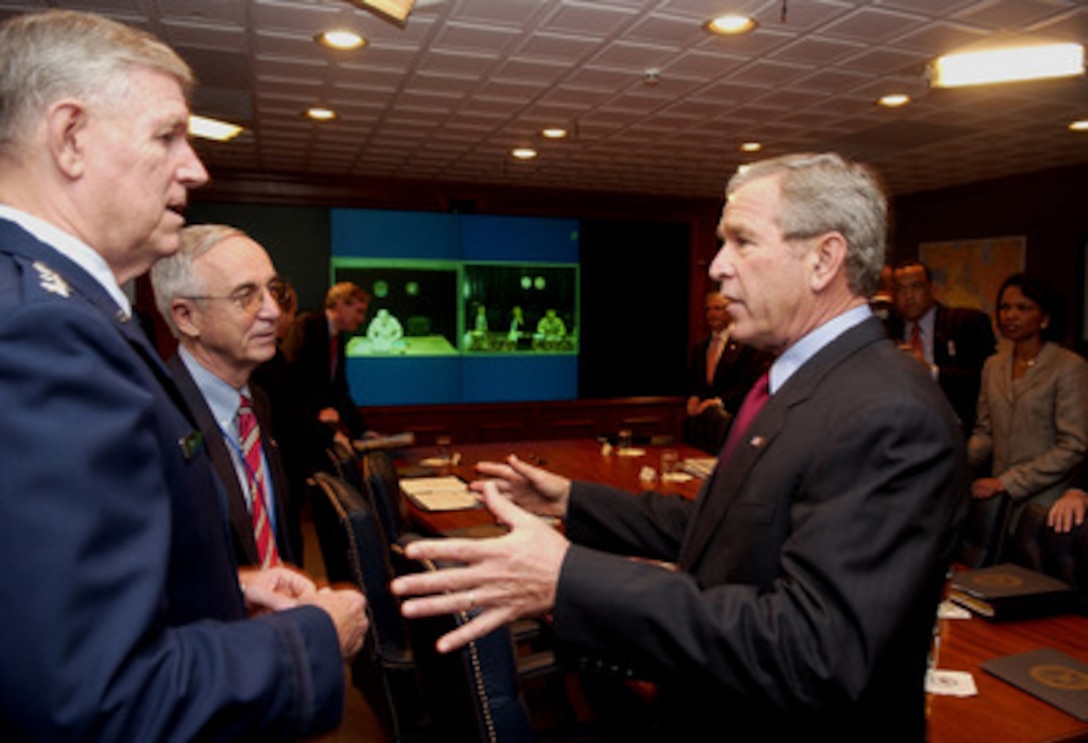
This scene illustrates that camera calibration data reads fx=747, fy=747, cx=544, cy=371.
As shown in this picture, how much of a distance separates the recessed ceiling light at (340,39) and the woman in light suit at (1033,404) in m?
3.43

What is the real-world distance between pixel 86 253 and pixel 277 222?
6.63 meters

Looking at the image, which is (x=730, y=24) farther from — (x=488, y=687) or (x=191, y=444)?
(x=191, y=444)

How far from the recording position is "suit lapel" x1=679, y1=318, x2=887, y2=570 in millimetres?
1270

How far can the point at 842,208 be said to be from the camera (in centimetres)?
133

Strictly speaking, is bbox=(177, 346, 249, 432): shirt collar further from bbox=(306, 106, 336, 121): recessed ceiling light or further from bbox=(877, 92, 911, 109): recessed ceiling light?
bbox=(877, 92, 911, 109): recessed ceiling light

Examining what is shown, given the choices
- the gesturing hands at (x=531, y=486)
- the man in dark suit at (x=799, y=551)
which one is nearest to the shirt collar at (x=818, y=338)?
the man in dark suit at (x=799, y=551)

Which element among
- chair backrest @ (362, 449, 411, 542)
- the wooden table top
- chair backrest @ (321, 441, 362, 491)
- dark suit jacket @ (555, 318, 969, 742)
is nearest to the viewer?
dark suit jacket @ (555, 318, 969, 742)

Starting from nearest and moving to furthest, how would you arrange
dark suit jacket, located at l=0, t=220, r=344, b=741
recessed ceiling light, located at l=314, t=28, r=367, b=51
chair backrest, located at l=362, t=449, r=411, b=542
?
dark suit jacket, located at l=0, t=220, r=344, b=741 → chair backrest, located at l=362, t=449, r=411, b=542 → recessed ceiling light, located at l=314, t=28, r=367, b=51

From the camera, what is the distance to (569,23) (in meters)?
3.34

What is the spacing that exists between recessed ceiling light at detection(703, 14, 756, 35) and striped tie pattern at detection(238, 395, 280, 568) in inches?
99.2

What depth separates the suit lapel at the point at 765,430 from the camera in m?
1.27

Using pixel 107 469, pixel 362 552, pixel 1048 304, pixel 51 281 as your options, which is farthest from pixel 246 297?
pixel 1048 304

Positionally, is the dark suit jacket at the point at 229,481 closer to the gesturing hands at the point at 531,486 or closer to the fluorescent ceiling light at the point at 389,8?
the gesturing hands at the point at 531,486

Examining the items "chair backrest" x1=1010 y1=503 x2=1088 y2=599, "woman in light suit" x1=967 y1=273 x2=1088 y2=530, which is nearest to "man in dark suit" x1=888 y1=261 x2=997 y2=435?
"woman in light suit" x1=967 y1=273 x2=1088 y2=530
